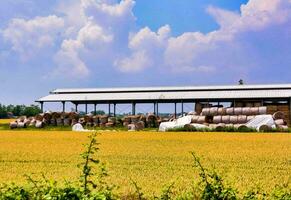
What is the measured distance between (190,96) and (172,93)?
2.60m

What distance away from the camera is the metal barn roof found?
44.9 meters

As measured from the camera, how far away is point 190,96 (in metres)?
47.6

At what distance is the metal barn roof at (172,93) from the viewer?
44906mm

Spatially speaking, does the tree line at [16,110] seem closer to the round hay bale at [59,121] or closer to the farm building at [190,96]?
the farm building at [190,96]

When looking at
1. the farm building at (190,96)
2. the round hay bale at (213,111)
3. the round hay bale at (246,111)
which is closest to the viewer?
the round hay bale at (246,111)

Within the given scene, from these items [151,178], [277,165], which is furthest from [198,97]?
[151,178]

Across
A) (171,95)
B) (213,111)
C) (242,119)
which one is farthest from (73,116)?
(242,119)

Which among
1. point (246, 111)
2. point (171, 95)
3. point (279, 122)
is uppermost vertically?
point (171, 95)

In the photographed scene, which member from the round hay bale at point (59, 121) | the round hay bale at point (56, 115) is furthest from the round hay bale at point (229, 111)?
the round hay bale at point (56, 115)

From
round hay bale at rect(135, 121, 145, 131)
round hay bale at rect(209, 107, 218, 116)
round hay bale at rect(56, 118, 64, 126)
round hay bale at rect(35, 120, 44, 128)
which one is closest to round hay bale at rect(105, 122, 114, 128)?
round hay bale at rect(135, 121, 145, 131)

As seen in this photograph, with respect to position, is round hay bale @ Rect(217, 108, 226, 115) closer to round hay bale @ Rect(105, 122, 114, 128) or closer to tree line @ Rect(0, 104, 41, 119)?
round hay bale @ Rect(105, 122, 114, 128)

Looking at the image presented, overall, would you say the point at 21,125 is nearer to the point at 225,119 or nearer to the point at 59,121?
the point at 59,121

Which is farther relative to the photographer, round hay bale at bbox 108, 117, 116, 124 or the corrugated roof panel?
round hay bale at bbox 108, 117, 116, 124

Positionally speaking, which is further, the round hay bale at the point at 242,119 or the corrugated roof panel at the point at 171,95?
the corrugated roof panel at the point at 171,95
